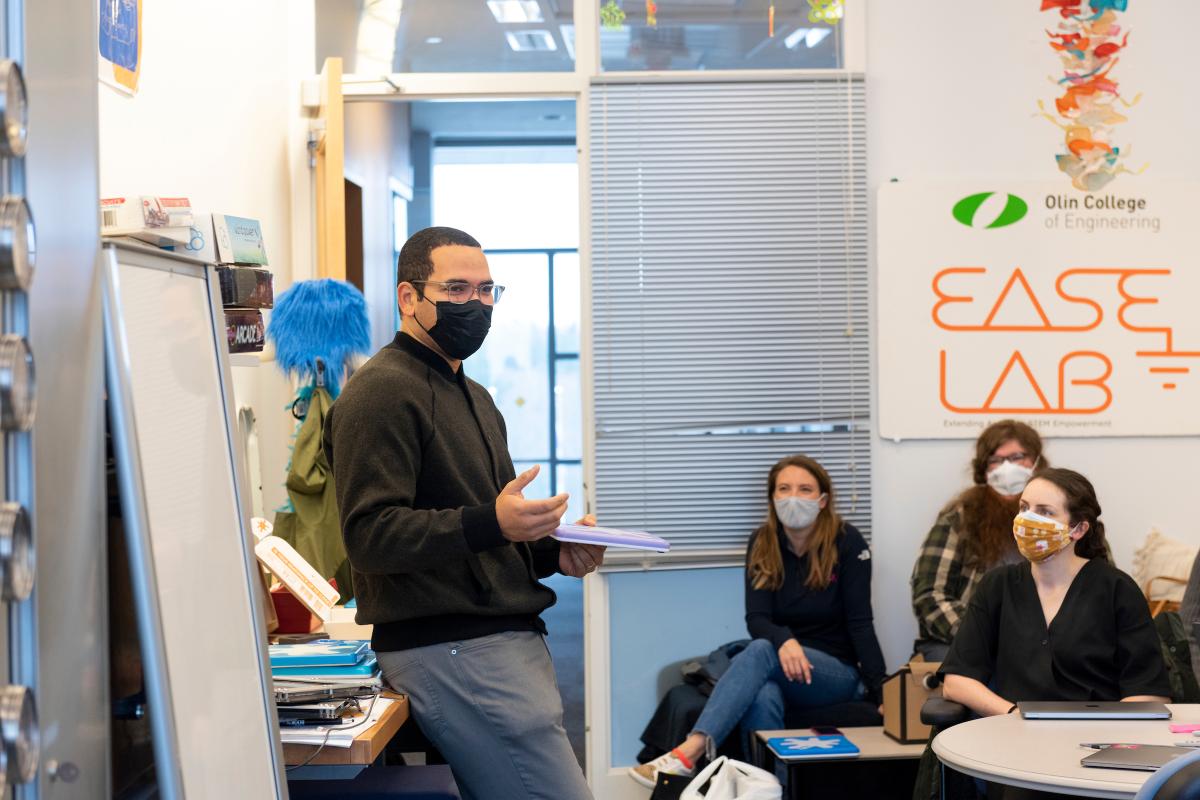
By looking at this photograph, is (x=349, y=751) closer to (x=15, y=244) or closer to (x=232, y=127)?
(x=15, y=244)

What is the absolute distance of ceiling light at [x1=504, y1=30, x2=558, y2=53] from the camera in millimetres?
4617

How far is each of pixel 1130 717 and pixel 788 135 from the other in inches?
97.6

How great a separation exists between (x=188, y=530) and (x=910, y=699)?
2838 mm

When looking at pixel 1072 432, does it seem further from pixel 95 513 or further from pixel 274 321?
pixel 95 513

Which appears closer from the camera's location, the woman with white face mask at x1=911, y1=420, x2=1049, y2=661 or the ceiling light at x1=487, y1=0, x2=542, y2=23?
the woman with white face mask at x1=911, y1=420, x2=1049, y2=661

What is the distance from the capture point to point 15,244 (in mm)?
1148

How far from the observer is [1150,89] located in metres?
4.63

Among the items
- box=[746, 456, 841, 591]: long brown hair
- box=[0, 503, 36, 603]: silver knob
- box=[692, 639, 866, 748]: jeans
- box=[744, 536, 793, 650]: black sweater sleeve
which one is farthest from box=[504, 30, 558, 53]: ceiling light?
box=[0, 503, 36, 603]: silver knob

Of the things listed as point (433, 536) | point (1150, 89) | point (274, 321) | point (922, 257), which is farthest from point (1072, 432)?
point (433, 536)

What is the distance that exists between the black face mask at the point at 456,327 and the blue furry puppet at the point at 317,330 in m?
1.41

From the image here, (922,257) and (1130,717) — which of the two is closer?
(1130,717)

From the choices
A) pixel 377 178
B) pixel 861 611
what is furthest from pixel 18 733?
pixel 377 178

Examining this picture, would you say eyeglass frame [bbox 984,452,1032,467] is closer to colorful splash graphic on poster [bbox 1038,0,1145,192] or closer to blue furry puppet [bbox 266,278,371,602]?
colorful splash graphic on poster [bbox 1038,0,1145,192]

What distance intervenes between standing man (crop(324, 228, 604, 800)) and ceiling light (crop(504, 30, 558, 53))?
2.46m
